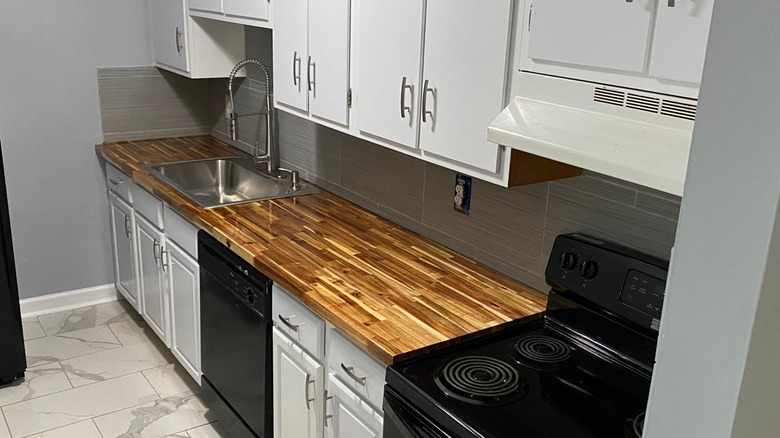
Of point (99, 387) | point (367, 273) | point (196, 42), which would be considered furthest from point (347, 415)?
point (196, 42)

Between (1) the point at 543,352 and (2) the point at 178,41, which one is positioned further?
(2) the point at 178,41

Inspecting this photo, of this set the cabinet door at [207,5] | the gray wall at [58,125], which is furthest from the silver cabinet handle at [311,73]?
the gray wall at [58,125]

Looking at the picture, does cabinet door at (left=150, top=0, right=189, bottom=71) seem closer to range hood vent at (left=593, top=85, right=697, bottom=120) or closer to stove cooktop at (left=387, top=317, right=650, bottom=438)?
stove cooktop at (left=387, top=317, right=650, bottom=438)

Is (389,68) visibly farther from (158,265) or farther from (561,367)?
(158,265)

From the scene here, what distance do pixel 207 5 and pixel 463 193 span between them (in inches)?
62.0

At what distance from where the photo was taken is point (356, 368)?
1.83m

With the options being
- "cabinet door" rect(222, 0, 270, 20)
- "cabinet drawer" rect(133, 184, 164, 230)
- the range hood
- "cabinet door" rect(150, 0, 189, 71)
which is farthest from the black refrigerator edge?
the range hood

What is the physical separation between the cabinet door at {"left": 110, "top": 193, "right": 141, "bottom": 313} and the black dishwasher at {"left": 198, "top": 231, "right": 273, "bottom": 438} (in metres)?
0.95

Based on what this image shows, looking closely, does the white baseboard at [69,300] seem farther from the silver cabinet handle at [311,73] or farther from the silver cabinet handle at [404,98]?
the silver cabinet handle at [404,98]

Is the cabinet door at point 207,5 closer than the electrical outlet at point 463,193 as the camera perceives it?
No

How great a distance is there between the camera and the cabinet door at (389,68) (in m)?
1.93

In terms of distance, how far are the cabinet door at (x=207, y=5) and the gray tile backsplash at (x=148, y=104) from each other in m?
0.73

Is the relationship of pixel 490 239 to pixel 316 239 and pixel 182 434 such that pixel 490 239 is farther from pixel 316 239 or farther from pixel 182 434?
pixel 182 434

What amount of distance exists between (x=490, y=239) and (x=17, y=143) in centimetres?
261
